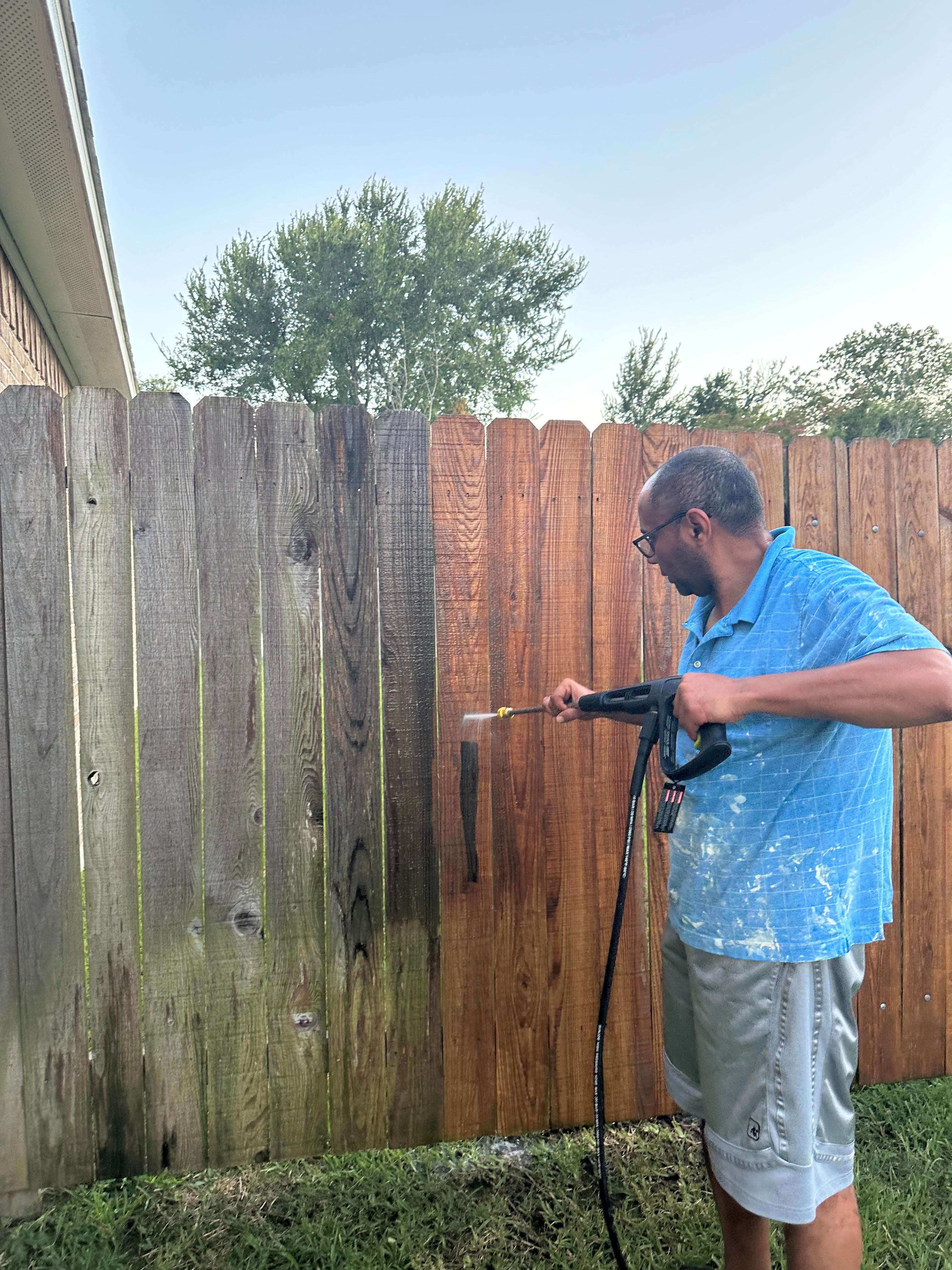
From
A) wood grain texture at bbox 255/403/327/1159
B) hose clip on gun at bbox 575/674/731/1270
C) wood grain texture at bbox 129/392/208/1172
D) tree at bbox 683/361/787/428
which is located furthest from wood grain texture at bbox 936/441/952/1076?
tree at bbox 683/361/787/428

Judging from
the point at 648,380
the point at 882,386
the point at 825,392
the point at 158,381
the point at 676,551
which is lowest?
the point at 676,551

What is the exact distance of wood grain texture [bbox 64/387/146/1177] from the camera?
197 cm

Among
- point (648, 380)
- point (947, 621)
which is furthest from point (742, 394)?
point (947, 621)

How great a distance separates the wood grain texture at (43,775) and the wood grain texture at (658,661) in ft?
6.02

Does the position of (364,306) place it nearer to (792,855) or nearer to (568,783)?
(568,783)

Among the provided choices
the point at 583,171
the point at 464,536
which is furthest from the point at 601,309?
the point at 464,536

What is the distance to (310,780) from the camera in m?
2.11

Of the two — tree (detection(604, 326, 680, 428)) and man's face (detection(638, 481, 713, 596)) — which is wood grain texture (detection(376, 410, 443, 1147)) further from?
tree (detection(604, 326, 680, 428))

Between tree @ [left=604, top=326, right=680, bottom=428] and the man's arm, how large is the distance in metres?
42.6

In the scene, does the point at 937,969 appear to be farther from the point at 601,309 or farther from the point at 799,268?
the point at 601,309

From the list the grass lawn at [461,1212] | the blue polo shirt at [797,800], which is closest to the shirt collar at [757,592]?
the blue polo shirt at [797,800]

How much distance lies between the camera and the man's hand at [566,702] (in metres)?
1.95

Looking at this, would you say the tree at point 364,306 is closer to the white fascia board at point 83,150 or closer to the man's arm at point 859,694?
the white fascia board at point 83,150

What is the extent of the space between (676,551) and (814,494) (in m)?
1.21
